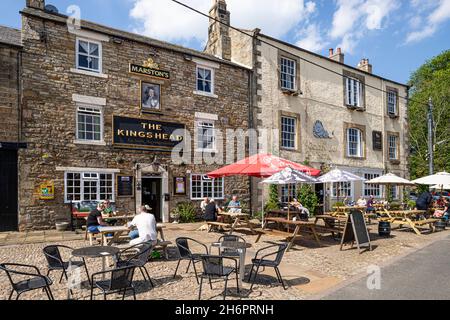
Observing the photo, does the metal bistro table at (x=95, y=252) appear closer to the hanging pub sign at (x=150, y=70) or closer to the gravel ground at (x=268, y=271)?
the gravel ground at (x=268, y=271)

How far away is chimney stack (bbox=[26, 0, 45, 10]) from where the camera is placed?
1212cm

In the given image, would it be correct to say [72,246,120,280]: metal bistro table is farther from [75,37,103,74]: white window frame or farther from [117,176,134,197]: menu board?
[75,37,103,74]: white window frame

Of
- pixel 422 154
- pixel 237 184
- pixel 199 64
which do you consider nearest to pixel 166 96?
pixel 199 64

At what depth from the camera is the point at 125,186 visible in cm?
1331

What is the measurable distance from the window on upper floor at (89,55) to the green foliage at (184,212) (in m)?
6.38

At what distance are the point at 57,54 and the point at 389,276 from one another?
12.5m

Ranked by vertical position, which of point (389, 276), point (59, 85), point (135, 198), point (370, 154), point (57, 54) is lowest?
point (389, 276)

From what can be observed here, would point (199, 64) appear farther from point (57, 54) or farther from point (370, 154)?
point (370, 154)

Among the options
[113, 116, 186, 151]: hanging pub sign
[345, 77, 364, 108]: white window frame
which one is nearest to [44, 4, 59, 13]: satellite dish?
[113, 116, 186, 151]: hanging pub sign

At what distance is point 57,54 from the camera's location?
1220 cm

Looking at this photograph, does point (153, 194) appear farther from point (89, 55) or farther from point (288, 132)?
point (288, 132)

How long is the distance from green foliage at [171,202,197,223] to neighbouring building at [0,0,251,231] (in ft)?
1.02

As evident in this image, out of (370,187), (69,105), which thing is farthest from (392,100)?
(69,105)
